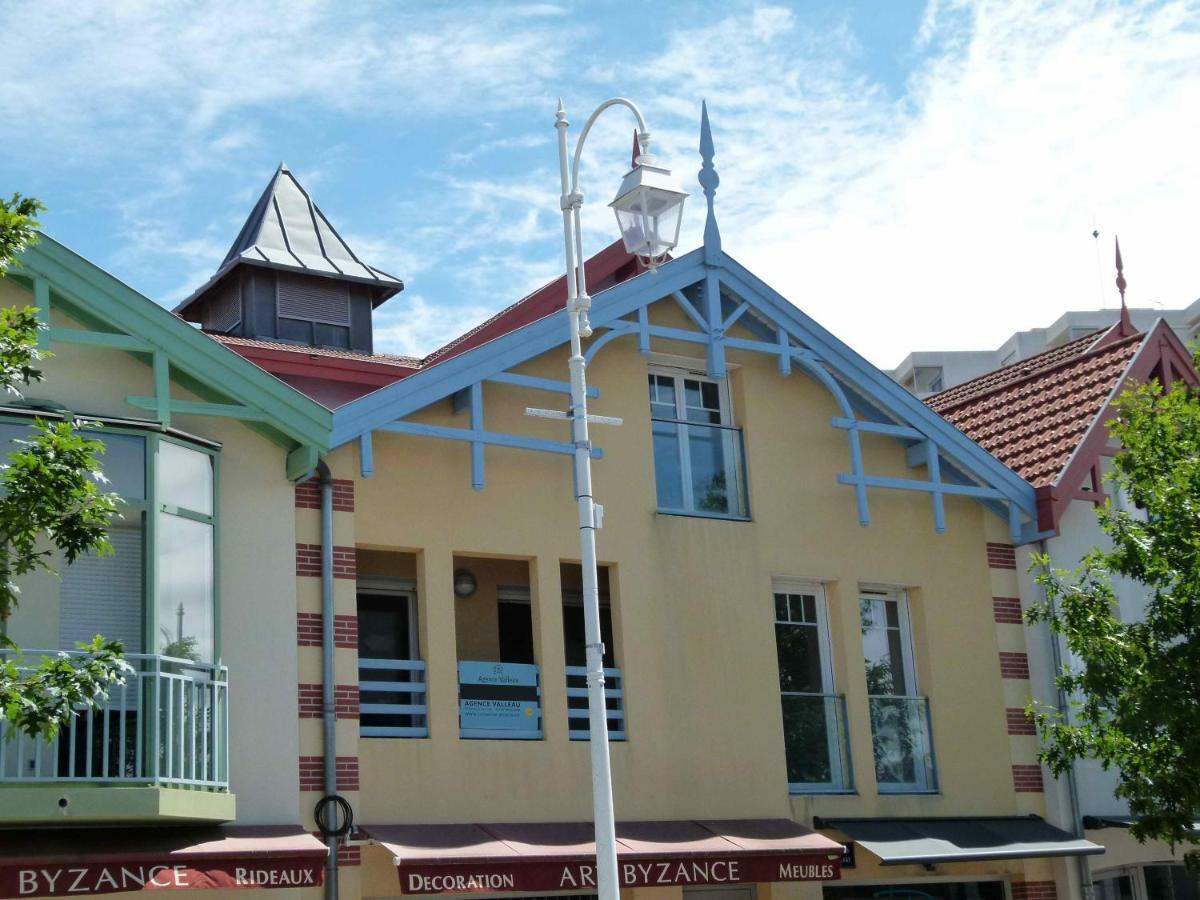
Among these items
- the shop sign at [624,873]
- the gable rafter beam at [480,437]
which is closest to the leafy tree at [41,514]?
the shop sign at [624,873]

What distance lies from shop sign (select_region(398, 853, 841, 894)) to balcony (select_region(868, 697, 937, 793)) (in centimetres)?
201

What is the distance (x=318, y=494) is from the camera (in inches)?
594

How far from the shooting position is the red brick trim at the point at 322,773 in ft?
46.9

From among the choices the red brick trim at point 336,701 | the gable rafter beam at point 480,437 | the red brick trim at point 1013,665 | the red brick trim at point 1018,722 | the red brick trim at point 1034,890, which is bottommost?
the red brick trim at point 1034,890

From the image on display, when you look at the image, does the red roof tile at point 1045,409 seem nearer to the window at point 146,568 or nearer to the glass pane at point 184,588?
the glass pane at point 184,588

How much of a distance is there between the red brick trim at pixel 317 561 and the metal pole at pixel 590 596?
2.89m

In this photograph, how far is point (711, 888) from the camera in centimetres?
1667

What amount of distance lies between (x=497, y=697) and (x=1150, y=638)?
20.0ft

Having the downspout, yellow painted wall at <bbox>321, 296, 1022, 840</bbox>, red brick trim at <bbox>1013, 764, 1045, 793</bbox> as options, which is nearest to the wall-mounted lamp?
yellow painted wall at <bbox>321, 296, 1022, 840</bbox>

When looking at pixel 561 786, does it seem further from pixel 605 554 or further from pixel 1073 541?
pixel 1073 541

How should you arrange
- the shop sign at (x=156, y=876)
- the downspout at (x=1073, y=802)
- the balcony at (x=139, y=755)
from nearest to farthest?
the shop sign at (x=156, y=876) → the balcony at (x=139, y=755) → the downspout at (x=1073, y=802)

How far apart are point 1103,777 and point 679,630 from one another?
5.50 metres

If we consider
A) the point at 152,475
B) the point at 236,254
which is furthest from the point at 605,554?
the point at 236,254

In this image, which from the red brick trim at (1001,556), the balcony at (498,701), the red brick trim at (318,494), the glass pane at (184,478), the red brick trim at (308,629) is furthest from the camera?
the red brick trim at (1001,556)
